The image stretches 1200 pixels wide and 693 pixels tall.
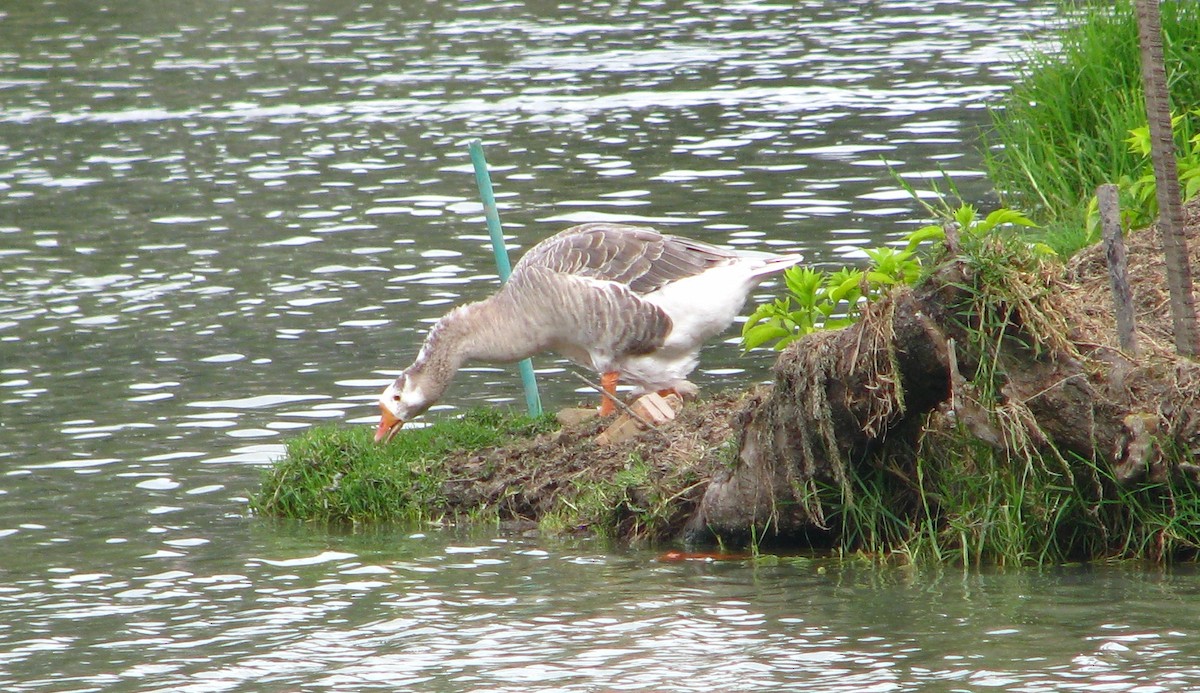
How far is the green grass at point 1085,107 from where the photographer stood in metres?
13.5

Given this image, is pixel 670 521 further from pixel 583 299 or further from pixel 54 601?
pixel 54 601

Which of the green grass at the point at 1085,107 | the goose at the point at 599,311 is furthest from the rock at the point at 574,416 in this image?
the green grass at the point at 1085,107

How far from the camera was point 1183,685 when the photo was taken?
6215 millimetres

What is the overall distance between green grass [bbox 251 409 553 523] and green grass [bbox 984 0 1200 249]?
539cm

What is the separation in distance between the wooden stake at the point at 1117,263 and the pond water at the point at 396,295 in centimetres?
117

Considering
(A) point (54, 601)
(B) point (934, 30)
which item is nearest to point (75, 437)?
(A) point (54, 601)

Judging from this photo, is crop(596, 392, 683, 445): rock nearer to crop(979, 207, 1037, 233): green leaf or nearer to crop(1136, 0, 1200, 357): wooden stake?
crop(979, 207, 1037, 233): green leaf

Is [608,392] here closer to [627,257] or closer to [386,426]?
[627,257]

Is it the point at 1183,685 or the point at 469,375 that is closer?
the point at 1183,685

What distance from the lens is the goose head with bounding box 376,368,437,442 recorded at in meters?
10.3

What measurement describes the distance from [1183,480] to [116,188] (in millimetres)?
16163

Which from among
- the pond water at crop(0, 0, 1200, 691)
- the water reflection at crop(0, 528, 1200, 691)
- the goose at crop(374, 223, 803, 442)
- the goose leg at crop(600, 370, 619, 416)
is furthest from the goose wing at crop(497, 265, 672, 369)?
the water reflection at crop(0, 528, 1200, 691)

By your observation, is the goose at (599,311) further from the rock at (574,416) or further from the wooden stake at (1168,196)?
the wooden stake at (1168,196)

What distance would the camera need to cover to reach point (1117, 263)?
26.2 feet
